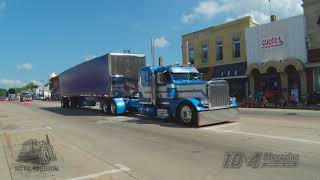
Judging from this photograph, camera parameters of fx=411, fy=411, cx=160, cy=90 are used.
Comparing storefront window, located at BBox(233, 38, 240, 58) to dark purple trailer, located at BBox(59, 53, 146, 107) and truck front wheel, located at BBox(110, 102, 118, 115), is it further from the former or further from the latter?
truck front wheel, located at BBox(110, 102, 118, 115)

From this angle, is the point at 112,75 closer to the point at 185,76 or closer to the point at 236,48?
the point at 185,76

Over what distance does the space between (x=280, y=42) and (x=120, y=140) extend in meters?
22.4

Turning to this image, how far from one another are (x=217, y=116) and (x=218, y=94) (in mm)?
910

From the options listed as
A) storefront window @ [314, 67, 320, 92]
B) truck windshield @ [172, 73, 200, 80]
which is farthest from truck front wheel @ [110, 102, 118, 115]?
storefront window @ [314, 67, 320, 92]

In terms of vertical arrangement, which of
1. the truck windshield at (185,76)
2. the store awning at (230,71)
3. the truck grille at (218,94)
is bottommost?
the truck grille at (218,94)

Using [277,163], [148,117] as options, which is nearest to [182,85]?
[148,117]

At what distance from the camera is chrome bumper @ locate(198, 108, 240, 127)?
16219 millimetres

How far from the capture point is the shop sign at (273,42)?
32.3 metres

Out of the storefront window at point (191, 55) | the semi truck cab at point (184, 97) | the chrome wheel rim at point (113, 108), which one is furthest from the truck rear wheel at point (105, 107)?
the storefront window at point (191, 55)

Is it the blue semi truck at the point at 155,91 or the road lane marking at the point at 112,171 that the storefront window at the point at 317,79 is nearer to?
the blue semi truck at the point at 155,91

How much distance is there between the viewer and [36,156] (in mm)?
10938

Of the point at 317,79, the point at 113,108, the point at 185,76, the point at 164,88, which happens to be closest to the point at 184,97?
the point at 164,88

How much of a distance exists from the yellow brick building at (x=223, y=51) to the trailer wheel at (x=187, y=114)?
1936 cm

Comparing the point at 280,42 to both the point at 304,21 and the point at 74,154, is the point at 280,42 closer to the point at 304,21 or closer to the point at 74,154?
the point at 304,21
